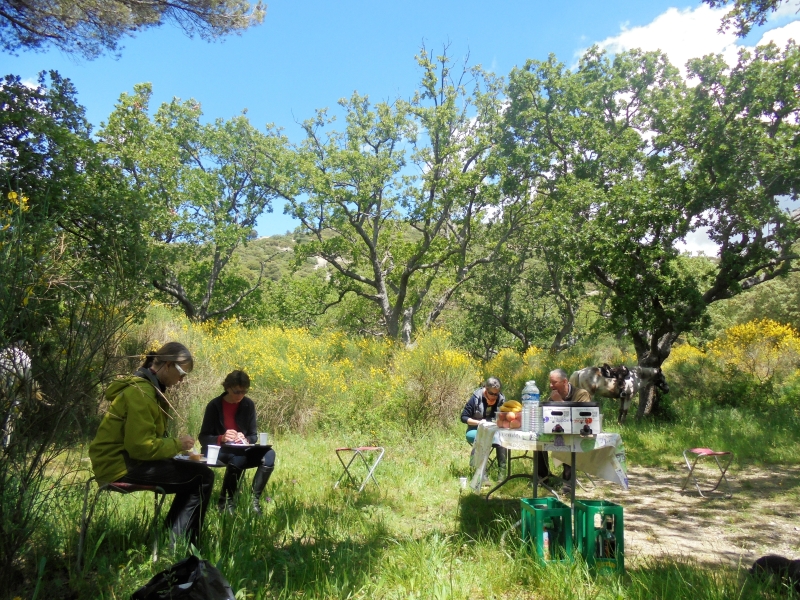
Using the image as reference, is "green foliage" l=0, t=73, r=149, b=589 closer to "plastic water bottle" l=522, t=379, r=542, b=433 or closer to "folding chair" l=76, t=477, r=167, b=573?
"folding chair" l=76, t=477, r=167, b=573

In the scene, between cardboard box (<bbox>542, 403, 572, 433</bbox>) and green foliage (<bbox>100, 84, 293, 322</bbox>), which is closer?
cardboard box (<bbox>542, 403, 572, 433</bbox>)

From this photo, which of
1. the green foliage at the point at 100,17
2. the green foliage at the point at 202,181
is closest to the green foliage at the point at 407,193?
the green foliage at the point at 202,181

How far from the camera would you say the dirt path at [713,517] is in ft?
14.5

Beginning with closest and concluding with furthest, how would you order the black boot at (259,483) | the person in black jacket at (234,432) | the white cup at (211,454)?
the white cup at (211,454)
the black boot at (259,483)
the person in black jacket at (234,432)

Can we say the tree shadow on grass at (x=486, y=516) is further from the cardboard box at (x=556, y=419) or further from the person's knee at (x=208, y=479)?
the person's knee at (x=208, y=479)

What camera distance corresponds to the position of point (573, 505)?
13.6 ft

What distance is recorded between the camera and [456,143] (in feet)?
64.2

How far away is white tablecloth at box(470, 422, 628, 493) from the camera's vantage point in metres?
4.31

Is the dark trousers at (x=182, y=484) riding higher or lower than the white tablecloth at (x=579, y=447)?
lower

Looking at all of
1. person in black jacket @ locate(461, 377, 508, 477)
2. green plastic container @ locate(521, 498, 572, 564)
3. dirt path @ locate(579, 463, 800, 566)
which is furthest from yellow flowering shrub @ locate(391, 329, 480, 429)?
green plastic container @ locate(521, 498, 572, 564)

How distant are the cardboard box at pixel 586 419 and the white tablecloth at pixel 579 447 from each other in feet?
0.29

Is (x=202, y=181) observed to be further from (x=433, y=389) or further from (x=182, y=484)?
(x=182, y=484)

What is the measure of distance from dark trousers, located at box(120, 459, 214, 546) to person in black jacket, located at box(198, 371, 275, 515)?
0.89m

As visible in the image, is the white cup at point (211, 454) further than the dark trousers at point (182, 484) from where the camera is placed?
Yes
